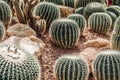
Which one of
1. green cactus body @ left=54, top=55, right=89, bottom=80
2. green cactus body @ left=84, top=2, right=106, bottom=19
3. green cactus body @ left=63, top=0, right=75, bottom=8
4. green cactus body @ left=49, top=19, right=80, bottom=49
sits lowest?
green cactus body @ left=54, top=55, right=89, bottom=80

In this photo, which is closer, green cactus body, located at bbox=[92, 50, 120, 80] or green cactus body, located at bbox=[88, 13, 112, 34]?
green cactus body, located at bbox=[92, 50, 120, 80]

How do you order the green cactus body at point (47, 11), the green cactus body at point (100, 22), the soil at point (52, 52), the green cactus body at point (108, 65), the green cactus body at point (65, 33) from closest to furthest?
the green cactus body at point (108, 65) < the soil at point (52, 52) < the green cactus body at point (65, 33) < the green cactus body at point (47, 11) < the green cactus body at point (100, 22)

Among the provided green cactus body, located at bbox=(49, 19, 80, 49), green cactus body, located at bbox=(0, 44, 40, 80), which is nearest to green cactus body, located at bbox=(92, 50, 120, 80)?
green cactus body, located at bbox=(49, 19, 80, 49)

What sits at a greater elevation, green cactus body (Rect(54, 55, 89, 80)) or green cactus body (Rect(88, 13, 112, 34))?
green cactus body (Rect(88, 13, 112, 34))

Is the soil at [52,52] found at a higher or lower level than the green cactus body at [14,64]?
lower

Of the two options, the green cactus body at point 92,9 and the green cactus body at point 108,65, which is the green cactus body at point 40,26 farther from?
the green cactus body at point 108,65

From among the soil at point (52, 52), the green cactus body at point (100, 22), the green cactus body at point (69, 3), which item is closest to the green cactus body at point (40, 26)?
the soil at point (52, 52)

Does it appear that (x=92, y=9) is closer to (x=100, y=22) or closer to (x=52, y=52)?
(x=100, y=22)

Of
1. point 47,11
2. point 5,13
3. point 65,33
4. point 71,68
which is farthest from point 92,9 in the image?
point 71,68

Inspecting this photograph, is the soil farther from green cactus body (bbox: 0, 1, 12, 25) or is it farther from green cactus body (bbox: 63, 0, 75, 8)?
green cactus body (bbox: 63, 0, 75, 8)
